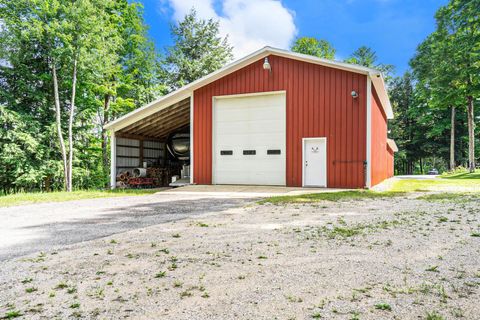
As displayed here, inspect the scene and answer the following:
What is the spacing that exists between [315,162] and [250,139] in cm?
261

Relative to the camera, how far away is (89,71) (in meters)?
17.1

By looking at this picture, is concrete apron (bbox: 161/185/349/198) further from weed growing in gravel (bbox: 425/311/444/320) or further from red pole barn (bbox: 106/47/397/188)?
weed growing in gravel (bbox: 425/311/444/320)

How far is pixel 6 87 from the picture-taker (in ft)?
54.2

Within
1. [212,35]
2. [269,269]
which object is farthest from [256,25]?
[269,269]

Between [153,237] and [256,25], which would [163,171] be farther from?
[256,25]

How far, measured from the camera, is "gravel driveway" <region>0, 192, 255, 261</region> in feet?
12.8

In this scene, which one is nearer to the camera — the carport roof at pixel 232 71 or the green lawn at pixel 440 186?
the green lawn at pixel 440 186

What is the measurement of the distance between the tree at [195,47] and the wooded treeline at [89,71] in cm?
8

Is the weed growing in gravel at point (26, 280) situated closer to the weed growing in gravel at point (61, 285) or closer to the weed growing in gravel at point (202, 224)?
the weed growing in gravel at point (61, 285)

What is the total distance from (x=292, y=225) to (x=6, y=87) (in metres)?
18.2

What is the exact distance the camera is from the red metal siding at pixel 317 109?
1045 cm

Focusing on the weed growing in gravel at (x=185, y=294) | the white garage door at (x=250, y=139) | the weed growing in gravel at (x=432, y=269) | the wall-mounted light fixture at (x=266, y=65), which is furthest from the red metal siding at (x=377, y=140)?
the weed growing in gravel at (x=185, y=294)

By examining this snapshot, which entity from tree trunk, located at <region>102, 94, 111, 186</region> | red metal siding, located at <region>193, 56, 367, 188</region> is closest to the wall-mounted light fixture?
red metal siding, located at <region>193, 56, 367, 188</region>

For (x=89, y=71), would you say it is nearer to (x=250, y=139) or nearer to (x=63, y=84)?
(x=63, y=84)
